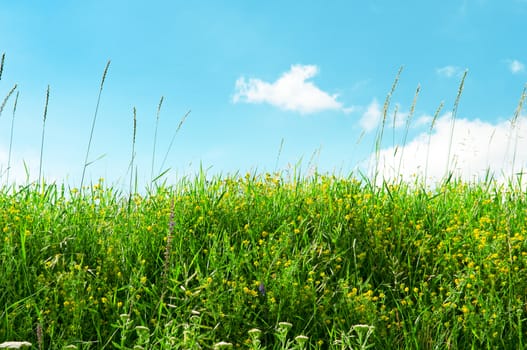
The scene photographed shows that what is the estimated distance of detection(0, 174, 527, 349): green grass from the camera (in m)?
3.51

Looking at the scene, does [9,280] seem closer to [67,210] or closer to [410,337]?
[67,210]

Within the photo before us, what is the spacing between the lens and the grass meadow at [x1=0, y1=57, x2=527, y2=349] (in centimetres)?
349

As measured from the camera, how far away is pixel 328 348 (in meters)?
3.57

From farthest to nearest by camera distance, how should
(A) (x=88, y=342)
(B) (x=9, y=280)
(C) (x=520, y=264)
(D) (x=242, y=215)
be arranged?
(D) (x=242, y=215) < (C) (x=520, y=264) < (B) (x=9, y=280) < (A) (x=88, y=342)

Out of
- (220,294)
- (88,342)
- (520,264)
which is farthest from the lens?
(520,264)

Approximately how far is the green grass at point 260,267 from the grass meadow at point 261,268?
0.01 meters

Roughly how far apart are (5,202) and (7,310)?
5.40 ft

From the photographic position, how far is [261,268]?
3877mm

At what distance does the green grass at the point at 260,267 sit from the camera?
3.51 metres

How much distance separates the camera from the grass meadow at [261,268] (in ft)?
11.5

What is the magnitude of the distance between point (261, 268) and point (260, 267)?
0.6 inches

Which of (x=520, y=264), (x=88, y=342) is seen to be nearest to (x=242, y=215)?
(x=88, y=342)

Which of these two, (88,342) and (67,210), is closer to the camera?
(88,342)

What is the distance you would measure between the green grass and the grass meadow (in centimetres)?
1
